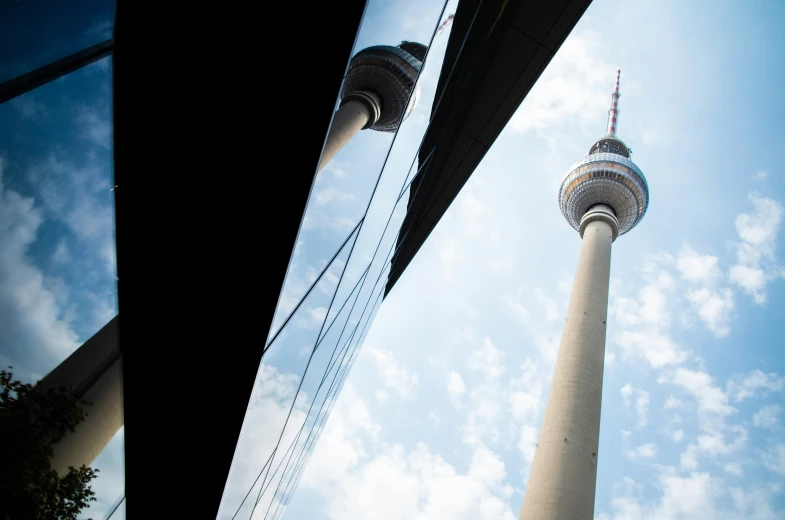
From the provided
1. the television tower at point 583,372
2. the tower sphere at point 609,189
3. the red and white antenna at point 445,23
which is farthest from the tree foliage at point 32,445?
the tower sphere at point 609,189

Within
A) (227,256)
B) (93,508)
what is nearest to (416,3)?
(227,256)

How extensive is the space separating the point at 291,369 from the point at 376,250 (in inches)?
182

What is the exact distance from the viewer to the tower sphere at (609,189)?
5278cm

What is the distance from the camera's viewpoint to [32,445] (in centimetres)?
529

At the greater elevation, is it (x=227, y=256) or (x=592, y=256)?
(x=592, y=256)

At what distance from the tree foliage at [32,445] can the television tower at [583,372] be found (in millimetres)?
24484

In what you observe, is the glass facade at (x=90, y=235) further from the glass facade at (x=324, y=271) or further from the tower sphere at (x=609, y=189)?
the tower sphere at (x=609, y=189)

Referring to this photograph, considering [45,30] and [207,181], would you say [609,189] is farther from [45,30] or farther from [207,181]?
[45,30]

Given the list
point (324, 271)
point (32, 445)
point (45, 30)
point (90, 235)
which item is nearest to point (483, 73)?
point (324, 271)

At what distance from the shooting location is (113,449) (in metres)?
7.29

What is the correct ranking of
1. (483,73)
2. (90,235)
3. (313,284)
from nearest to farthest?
(90,235) → (313,284) → (483,73)

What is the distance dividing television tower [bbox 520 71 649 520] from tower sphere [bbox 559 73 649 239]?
0.32 feet

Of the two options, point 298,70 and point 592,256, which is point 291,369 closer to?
point 298,70

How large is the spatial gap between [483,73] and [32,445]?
42.8 feet
